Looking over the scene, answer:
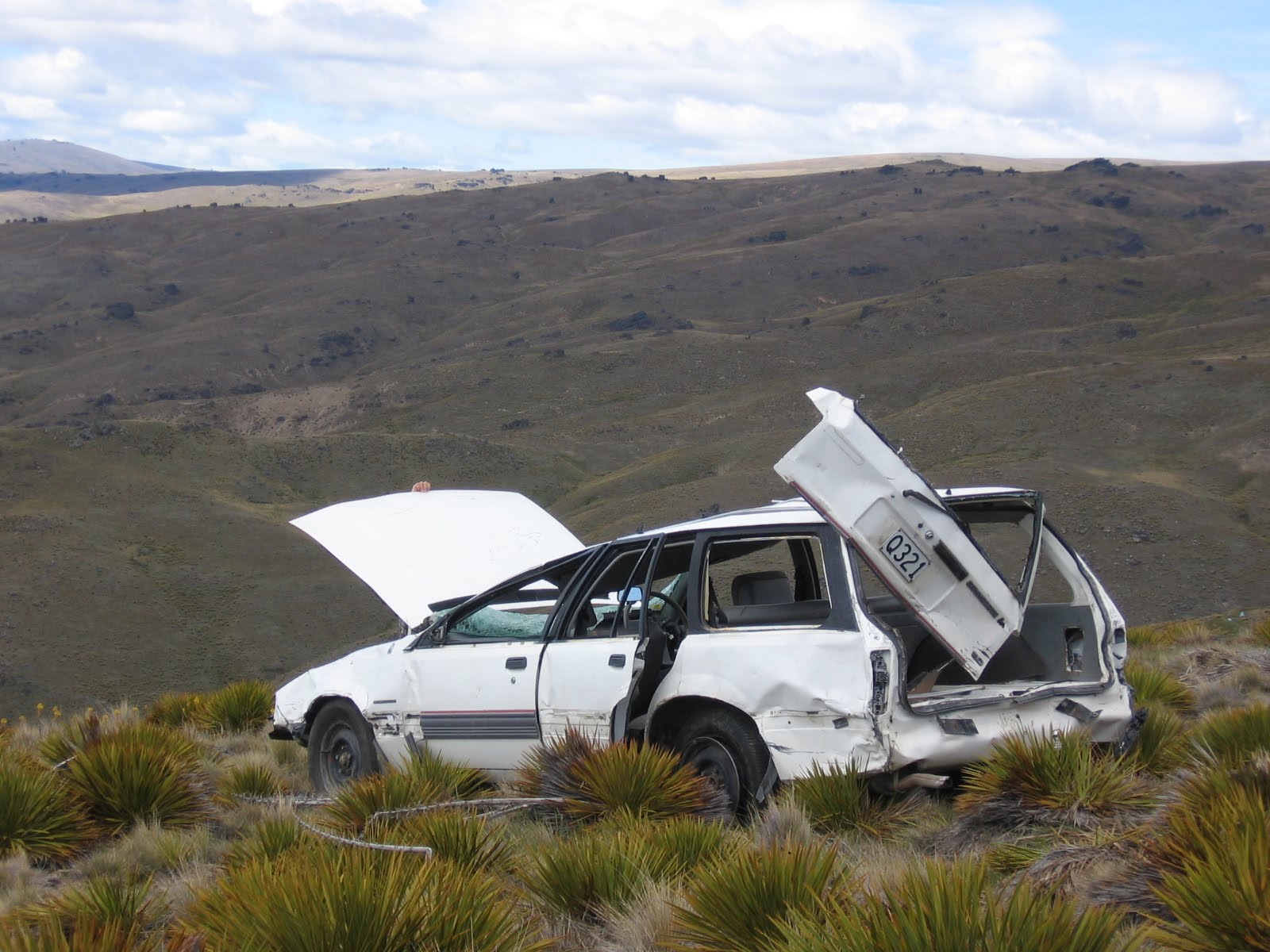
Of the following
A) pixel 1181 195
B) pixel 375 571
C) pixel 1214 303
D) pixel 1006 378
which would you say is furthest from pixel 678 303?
pixel 375 571

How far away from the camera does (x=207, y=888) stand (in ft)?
14.8

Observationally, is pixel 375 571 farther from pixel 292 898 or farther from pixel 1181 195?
pixel 1181 195

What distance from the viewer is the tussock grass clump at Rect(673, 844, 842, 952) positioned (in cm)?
379

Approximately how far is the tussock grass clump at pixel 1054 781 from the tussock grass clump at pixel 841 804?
34 centimetres

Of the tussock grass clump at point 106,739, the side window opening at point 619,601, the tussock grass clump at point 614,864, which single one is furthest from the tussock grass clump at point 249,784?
the tussock grass clump at point 614,864

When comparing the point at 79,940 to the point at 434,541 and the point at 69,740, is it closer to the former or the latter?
the point at 69,740

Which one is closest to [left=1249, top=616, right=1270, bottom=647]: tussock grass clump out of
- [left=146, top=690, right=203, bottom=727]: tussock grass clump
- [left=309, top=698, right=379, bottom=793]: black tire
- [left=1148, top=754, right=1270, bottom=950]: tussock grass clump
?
[left=309, top=698, right=379, bottom=793]: black tire

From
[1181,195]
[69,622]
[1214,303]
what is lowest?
[69,622]

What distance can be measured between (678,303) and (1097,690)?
94304mm

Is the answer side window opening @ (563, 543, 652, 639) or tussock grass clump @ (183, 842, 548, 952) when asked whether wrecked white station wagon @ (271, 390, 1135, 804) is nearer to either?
side window opening @ (563, 543, 652, 639)

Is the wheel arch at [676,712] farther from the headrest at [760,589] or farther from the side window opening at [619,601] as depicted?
the headrest at [760,589]

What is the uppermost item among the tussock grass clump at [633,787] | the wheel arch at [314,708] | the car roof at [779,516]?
the car roof at [779,516]

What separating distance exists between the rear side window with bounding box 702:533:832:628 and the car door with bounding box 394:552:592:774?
2.74 ft

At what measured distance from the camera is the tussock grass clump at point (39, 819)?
649cm
